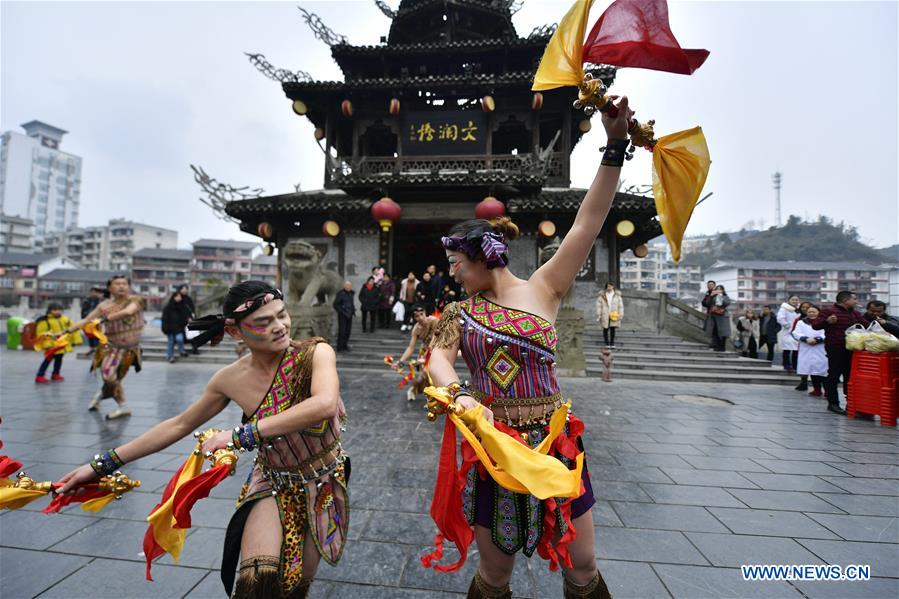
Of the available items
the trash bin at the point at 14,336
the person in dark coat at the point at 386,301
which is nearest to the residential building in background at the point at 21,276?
the trash bin at the point at 14,336

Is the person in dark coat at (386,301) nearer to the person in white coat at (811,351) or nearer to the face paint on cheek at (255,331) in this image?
the person in white coat at (811,351)

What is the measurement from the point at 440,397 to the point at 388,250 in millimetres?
12975

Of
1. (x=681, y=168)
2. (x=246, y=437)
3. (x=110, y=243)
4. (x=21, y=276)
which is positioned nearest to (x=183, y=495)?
(x=246, y=437)

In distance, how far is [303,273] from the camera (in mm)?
9008

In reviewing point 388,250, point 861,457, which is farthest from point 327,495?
point 388,250

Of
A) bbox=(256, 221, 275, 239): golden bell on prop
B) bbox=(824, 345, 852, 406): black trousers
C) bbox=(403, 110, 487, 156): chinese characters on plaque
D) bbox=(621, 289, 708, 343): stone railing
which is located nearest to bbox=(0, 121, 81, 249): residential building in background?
bbox=(256, 221, 275, 239): golden bell on prop

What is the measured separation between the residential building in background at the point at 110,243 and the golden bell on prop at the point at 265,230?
6248 centimetres

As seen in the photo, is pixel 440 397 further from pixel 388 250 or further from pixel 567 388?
pixel 388 250

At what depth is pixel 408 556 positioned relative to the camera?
97.7 inches

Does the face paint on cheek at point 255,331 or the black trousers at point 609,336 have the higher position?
the face paint on cheek at point 255,331

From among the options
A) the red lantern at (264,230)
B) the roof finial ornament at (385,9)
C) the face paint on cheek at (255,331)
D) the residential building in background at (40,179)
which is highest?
the residential building in background at (40,179)

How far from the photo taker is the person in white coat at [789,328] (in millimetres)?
8922

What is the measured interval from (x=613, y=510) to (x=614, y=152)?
9.17 ft

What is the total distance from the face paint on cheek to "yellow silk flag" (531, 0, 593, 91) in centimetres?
161
